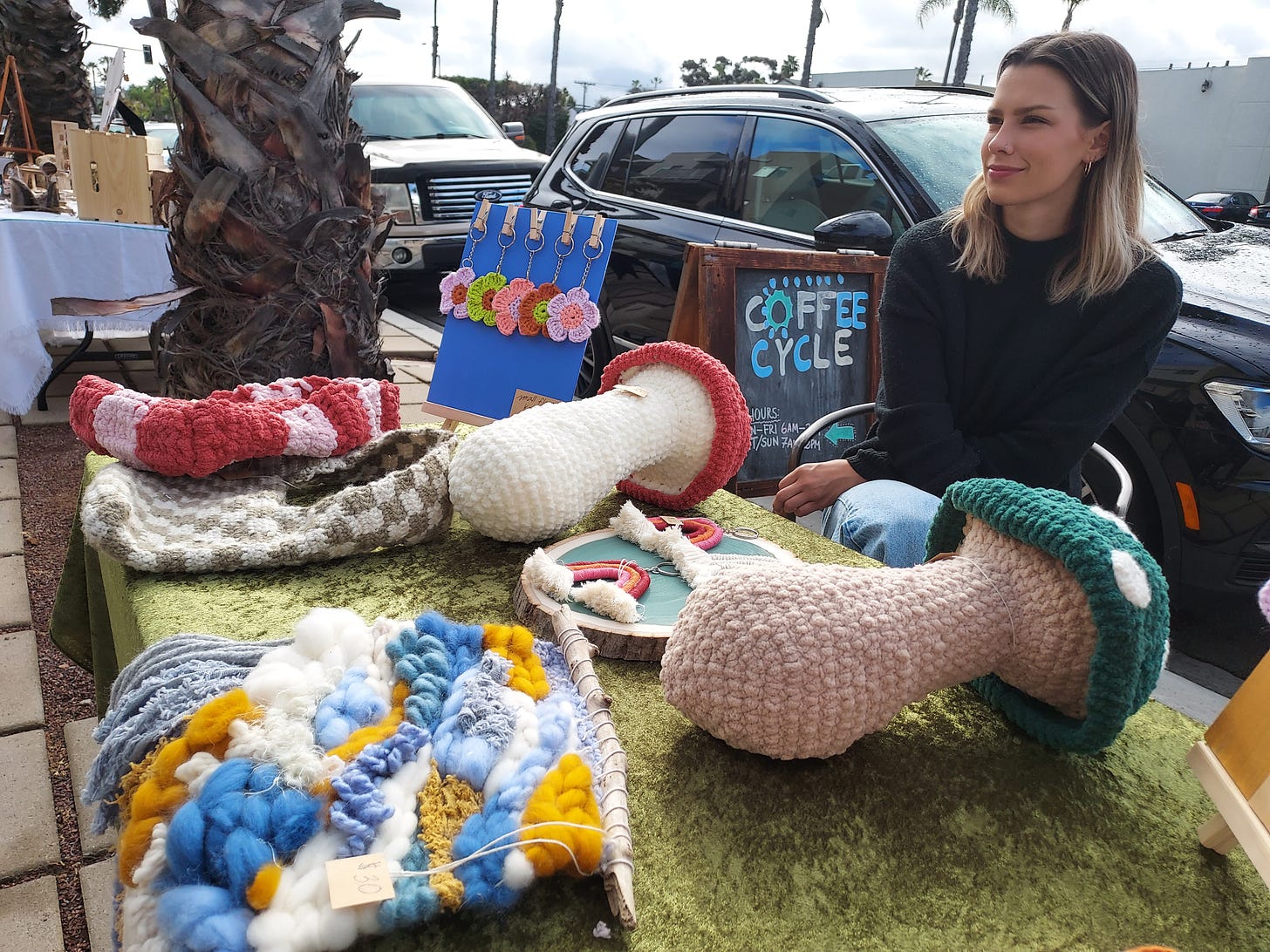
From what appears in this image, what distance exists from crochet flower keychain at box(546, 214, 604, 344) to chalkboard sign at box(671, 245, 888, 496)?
1.27 feet

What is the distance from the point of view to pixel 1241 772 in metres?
0.79

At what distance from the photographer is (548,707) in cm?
83

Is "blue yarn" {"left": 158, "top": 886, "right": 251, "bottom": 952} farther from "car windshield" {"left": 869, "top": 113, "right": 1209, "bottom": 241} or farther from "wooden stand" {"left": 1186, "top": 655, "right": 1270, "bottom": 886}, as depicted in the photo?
"car windshield" {"left": 869, "top": 113, "right": 1209, "bottom": 241}

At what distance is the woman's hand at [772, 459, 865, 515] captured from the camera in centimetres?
185

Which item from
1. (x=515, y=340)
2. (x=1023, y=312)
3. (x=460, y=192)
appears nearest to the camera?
(x=1023, y=312)

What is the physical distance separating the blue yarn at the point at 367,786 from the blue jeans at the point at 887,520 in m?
1.04

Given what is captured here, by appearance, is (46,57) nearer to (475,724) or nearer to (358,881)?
(475,724)

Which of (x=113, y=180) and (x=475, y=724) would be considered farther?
(x=113, y=180)

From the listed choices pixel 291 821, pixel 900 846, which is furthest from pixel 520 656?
pixel 900 846

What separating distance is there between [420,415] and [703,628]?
331cm

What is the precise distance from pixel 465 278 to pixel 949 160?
190cm

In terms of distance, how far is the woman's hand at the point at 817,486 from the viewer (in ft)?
6.07

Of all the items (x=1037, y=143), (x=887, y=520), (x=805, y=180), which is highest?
(x=1037, y=143)

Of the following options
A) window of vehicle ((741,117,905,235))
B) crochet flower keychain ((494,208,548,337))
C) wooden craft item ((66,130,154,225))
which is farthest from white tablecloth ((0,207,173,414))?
window of vehicle ((741,117,905,235))
